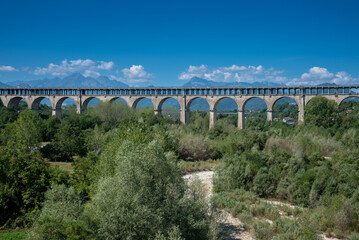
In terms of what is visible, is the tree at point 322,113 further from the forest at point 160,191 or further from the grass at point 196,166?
the grass at point 196,166

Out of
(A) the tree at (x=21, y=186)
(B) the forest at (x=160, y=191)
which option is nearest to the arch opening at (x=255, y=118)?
(B) the forest at (x=160, y=191)

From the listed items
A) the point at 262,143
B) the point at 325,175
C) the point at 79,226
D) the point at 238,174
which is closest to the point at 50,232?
the point at 79,226

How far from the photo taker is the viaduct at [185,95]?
Answer: 1598 inches

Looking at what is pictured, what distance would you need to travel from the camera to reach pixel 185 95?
45781 mm

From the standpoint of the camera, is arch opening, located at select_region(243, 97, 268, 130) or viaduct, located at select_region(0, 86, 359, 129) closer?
viaduct, located at select_region(0, 86, 359, 129)

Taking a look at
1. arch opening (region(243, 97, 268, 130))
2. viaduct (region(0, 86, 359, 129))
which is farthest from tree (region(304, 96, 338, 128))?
arch opening (region(243, 97, 268, 130))

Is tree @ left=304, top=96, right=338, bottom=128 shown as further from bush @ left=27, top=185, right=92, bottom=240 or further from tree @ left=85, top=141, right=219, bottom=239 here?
bush @ left=27, top=185, right=92, bottom=240

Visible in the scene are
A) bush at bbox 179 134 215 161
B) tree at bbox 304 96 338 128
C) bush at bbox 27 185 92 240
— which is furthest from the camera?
tree at bbox 304 96 338 128

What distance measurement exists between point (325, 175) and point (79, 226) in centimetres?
1244

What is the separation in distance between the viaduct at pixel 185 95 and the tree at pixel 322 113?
346 centimetres

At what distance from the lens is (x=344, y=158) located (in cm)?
1762

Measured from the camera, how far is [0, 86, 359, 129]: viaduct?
1598 inches

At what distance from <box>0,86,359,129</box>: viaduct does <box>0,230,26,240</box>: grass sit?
109 feet

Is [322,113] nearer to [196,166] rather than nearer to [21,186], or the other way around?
[196,166]
